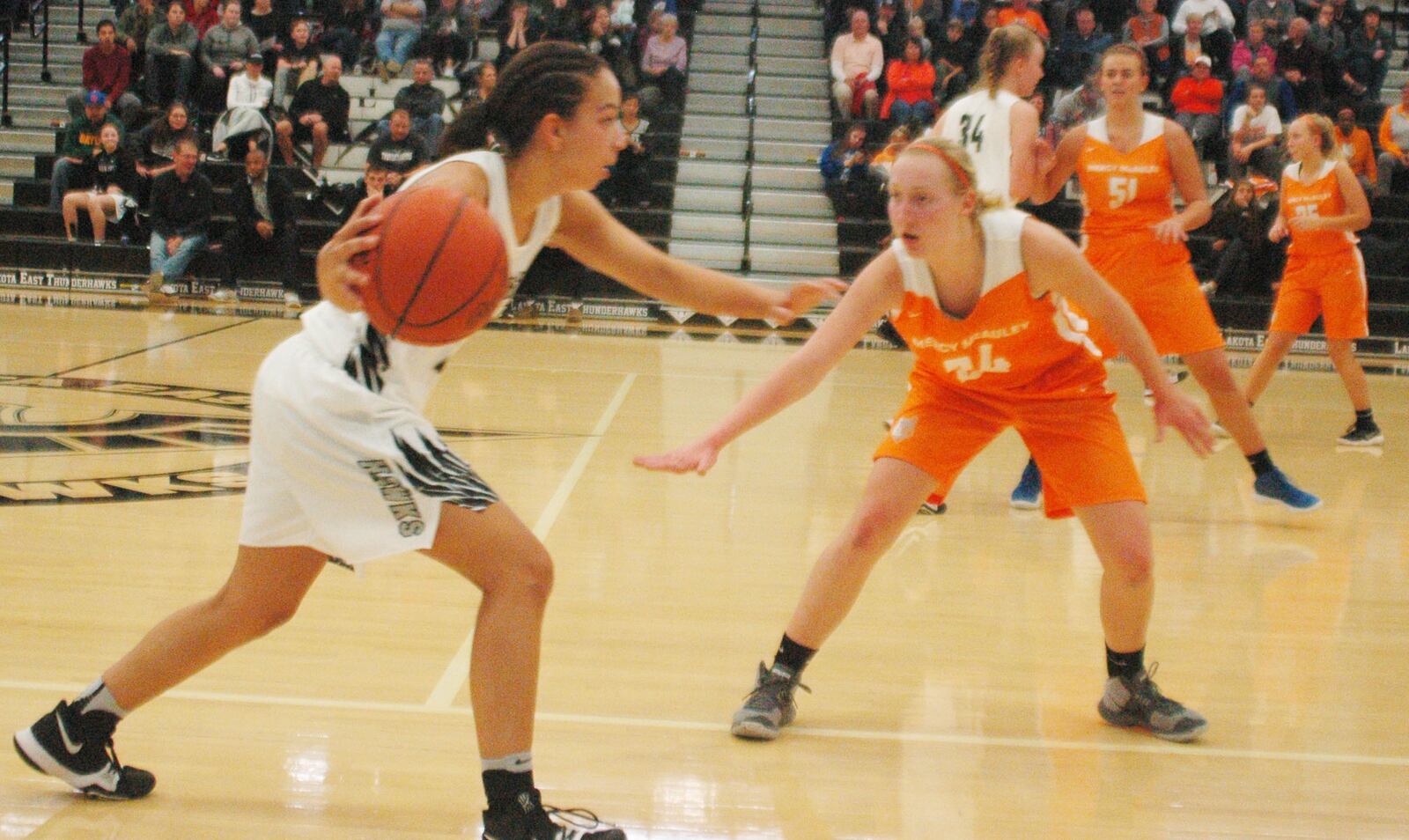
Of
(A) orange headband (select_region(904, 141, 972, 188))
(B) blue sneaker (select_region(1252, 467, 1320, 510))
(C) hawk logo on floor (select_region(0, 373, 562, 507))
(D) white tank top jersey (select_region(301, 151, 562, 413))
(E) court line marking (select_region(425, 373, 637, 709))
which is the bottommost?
(C) hawk logo on floor (select_region(0, 373, 562, 507))

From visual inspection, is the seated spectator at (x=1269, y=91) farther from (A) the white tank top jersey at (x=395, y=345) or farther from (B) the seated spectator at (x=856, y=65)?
(A) the white tank top jersey at (x=395, y=345)

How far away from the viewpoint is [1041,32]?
1434 cm

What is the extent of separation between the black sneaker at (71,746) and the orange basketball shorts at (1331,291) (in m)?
6.35

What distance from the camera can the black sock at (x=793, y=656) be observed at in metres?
3.40

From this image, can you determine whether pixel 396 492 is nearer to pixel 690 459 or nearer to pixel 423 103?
pixel 690 459

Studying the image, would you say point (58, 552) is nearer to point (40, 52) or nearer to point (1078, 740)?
point (1078, 740)

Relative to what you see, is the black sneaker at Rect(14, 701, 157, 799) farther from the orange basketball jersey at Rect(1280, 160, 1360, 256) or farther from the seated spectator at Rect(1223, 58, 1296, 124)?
the seated spectator at Rect(1223, 58, 1296, 124)

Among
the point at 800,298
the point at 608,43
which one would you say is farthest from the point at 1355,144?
the point at 800,298

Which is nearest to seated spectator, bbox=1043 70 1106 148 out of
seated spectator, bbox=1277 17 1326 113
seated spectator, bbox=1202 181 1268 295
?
seated spectator, bbox=1202 181 1268 295

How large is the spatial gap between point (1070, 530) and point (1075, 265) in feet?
8.43

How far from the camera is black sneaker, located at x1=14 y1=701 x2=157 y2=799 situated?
2717mm

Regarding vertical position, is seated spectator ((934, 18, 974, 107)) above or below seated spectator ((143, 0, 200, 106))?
above

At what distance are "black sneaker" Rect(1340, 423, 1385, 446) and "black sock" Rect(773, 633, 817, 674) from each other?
534 cm

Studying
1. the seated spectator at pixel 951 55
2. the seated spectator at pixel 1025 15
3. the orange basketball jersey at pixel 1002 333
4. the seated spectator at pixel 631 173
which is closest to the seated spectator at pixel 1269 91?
the seated spectator at pixel 1025 15
